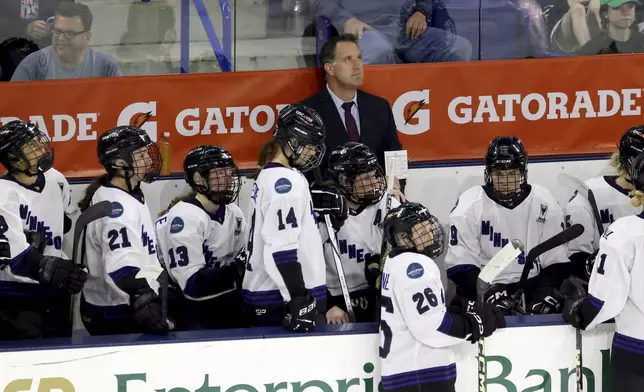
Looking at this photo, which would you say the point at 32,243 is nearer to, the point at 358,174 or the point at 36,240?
the point at 36,240

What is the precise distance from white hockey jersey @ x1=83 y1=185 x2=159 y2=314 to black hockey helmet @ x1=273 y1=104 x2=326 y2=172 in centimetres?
66

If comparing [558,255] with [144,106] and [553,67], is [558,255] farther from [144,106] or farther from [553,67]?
[144,106]

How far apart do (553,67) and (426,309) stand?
2463 mm

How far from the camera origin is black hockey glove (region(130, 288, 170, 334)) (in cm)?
405

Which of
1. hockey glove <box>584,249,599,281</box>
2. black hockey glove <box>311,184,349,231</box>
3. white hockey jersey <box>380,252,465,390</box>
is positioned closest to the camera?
white hockey jersey <box>380,252,465,390</box>

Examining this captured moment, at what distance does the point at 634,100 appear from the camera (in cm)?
587

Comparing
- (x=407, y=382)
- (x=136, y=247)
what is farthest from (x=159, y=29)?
(x=407, y=382)

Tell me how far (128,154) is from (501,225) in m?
1.78

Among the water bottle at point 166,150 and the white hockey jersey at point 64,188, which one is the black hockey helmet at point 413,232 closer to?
the white hockey jersey at point 64,188

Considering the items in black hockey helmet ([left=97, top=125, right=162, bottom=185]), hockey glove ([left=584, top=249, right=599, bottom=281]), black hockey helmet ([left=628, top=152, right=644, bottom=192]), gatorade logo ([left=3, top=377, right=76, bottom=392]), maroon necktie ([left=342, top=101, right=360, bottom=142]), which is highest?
maroon necktie ([left=342, top=101, right=360, bottom=142])

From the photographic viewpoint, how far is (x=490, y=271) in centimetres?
402

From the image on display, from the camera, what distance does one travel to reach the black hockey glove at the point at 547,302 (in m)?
4.68

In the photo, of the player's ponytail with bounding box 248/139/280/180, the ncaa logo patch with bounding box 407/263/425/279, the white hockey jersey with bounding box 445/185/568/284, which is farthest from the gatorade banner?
the ncaa logo patch with bounding box 407/263/425/279

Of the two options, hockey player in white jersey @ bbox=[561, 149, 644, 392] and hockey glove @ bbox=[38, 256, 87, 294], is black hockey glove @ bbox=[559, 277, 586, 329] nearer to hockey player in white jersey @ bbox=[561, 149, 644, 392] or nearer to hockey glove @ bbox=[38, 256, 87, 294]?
hockey player in white jersey @ bbox=[561, 149, 644, 392]
